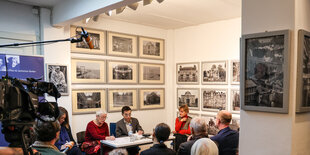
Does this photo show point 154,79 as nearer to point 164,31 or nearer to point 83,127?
point 164,31

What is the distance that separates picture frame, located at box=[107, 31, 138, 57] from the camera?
220 inches

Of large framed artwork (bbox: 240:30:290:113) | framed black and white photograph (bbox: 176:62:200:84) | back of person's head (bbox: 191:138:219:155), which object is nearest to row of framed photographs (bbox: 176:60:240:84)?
framed black and white photograph (bbox: 176:62:200:84)

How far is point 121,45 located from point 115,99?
1265mm

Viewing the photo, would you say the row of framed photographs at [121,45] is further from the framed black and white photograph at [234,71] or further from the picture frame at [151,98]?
the framed black and white photograph at [234,71]

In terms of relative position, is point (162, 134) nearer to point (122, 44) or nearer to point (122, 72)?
point (122, 72)

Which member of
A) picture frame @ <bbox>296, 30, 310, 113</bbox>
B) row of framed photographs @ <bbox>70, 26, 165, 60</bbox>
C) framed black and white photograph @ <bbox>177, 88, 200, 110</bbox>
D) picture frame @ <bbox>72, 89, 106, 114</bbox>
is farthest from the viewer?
framed black and white photograph @ <bbox>177, 88, 200, 110</bbox>

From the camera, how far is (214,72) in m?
5.71

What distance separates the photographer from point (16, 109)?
154cm

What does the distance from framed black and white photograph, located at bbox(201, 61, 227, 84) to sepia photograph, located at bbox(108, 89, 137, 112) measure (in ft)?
5.71

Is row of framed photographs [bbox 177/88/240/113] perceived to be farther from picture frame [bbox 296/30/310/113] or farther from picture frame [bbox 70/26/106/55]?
picture frame [bbox 296/30/310/113]

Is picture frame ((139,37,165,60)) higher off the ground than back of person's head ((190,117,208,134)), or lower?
higher

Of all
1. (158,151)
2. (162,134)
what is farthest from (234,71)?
(158,151)

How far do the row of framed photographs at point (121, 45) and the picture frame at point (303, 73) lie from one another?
4.10m

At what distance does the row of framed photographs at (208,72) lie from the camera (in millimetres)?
5371
